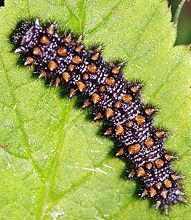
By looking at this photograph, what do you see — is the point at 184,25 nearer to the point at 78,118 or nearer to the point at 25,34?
the point at 78,118

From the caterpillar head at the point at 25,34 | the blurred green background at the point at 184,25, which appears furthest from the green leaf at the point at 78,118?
the blurred green background at the point at 184,25

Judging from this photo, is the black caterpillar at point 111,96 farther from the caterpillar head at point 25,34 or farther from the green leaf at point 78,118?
the green leaf at point 78,118

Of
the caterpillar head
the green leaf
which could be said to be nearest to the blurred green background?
the green leaf

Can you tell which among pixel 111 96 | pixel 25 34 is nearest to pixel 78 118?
pixel 111 96

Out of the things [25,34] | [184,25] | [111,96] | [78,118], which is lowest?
[78,118]

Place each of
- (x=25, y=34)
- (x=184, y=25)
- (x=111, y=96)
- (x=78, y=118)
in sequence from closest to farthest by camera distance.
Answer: (x=25, y=34), (x=78, y=118), (x=111, y=96), (x=184, y=25)

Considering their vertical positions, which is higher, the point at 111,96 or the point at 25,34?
the point at 25,34

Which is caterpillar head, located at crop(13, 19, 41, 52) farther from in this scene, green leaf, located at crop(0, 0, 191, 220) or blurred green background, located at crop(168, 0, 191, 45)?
blurred green background, located at crop(168, 0, 191, 45)
